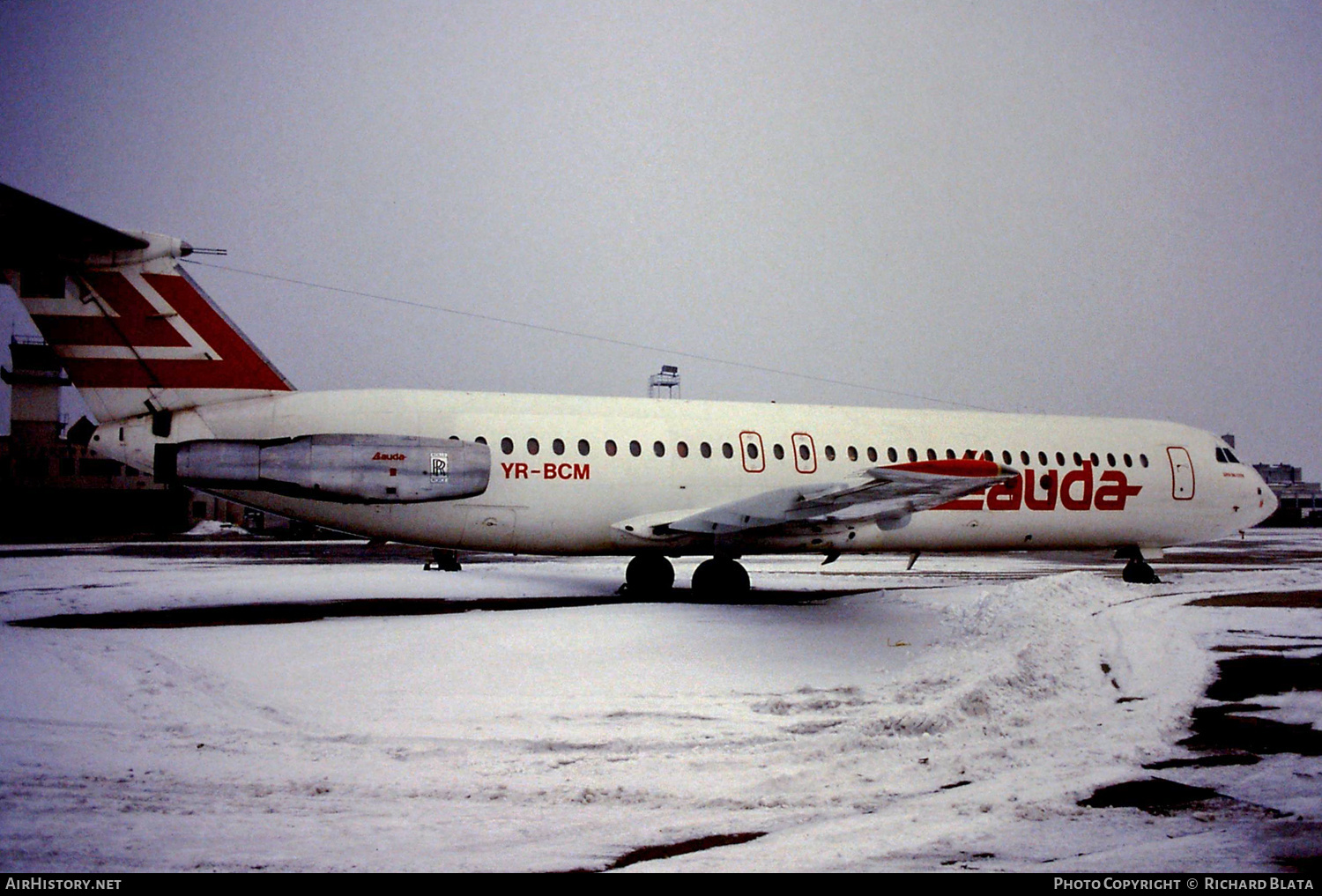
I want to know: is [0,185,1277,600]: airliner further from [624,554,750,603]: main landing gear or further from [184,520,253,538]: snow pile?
[184,520,253,538]: snow pile

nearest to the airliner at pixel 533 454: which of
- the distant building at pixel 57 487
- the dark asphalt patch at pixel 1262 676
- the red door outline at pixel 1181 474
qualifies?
the red door outline at pixel 1181 474

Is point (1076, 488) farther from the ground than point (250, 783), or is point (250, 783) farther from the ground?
point (1076, 488)

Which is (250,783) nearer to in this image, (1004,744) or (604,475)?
(1004,744)

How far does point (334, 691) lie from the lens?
8.02 m

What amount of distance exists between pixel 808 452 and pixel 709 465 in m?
1.89

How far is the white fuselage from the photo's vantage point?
45.1 feet

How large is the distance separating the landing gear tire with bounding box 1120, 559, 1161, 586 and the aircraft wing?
688cm

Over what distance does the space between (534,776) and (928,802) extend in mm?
2248

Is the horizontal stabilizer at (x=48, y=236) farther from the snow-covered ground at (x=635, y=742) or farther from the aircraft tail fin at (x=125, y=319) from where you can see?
the snow-covered ground at (x=635, y=742)

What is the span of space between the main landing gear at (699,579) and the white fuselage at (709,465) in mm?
386

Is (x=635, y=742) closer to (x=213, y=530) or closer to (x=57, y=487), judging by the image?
(x=213, y=530)

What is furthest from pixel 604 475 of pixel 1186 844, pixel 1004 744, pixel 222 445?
pixel 1186 844

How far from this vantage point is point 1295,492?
98.5 metres

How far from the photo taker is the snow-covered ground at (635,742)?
4.50m
